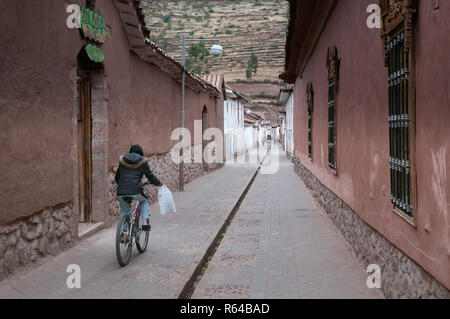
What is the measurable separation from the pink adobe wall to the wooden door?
1.48m

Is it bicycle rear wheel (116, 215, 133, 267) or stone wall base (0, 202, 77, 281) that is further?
bicycle rear wheel (116, 215, 133, 267)

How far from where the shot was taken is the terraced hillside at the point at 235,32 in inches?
3944

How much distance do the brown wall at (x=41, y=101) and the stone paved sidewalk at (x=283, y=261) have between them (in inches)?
94.7

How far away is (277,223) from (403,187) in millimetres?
5856

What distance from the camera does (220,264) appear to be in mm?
7043

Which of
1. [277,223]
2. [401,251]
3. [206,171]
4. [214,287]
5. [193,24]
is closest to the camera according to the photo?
[401,251]

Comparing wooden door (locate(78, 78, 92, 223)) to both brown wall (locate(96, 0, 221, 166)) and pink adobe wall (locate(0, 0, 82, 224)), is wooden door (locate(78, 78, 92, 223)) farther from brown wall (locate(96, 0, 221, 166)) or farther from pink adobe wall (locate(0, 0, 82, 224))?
pink adobe wall (locate(0, 0, 82, 224))

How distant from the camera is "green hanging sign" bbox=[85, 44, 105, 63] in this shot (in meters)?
8.07

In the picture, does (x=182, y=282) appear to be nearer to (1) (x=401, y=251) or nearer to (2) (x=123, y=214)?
(2) (x=123, y=214)

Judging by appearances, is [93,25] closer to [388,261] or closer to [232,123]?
[388,261]

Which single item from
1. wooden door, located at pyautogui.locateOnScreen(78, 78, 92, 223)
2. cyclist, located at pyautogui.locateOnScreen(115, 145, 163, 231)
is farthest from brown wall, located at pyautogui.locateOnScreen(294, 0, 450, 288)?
wooden door, located at pyautogui.locateOnScreen(78, 78, 92, 223)

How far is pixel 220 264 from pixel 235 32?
122 m

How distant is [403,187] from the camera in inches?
183
